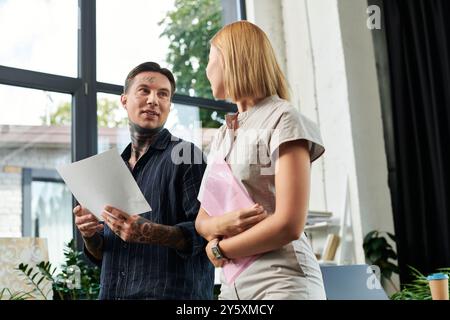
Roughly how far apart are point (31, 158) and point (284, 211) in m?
2.30

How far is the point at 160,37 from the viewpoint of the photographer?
366cm

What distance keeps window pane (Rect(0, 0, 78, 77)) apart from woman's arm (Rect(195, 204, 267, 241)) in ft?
7.46

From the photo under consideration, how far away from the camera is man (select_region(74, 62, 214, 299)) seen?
1315mm

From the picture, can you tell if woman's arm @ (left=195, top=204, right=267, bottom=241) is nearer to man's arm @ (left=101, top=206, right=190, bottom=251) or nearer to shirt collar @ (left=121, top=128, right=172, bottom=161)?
man's arm @ (left=101, top=206, right=190, bottom=251)

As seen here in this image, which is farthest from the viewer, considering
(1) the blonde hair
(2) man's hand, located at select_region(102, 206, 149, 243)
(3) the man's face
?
(3) the man's face

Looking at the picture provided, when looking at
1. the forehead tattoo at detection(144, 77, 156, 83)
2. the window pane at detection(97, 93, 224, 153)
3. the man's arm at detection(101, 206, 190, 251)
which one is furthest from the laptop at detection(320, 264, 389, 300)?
the window pane at detection(97, 93, 224, 153)

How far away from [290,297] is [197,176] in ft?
1.75

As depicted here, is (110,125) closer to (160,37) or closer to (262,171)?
(160,37)

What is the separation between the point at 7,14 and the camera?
3.10 m

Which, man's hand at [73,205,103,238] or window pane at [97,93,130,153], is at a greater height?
window pane at [97,93,130,153]

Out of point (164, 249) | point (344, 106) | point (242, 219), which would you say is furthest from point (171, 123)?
point (242, 219)

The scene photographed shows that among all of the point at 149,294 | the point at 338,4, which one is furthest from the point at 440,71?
the point at 149,294

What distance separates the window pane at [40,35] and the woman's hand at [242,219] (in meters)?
2.34

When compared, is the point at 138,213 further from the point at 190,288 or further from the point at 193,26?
the point at 193,26
